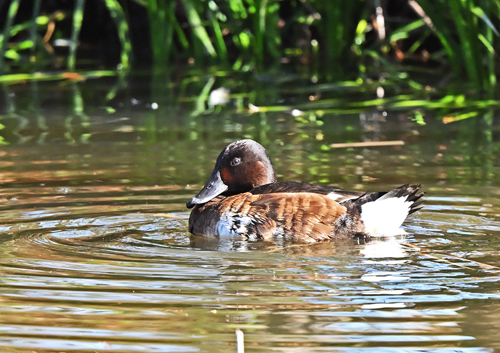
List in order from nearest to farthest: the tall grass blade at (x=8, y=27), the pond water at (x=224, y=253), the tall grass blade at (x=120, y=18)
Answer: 1. the pond water at (x=224, y=253)
2. the tall grass blade at (x=8, y=27)
3. the tall grass blade at (x=120, y=18)

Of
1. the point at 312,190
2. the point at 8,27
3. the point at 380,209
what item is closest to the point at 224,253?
the point at 312,190

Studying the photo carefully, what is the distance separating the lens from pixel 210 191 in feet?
17.6

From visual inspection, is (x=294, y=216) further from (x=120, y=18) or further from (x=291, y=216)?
(x=120, y=18)

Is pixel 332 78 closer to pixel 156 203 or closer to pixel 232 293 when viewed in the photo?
pixel 156 203

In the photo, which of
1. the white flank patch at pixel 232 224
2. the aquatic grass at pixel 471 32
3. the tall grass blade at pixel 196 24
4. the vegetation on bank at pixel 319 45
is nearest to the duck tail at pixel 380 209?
the white flank patch at pixel 232 224

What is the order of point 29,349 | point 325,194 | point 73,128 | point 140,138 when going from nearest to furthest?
point 29,349 → point 325,194 → point 140,138 → point 73,128

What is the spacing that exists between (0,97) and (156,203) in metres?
5.53

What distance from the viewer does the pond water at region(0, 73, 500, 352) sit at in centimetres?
321

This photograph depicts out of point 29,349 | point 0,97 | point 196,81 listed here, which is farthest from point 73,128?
point 29,349

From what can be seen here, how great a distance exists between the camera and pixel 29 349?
10.0ft

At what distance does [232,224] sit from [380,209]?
0.78 m

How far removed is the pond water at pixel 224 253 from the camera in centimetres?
321

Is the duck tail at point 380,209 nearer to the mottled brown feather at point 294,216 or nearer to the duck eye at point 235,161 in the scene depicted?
the mottled brown feather at point 294,216

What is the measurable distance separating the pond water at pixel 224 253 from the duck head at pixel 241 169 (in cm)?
29
